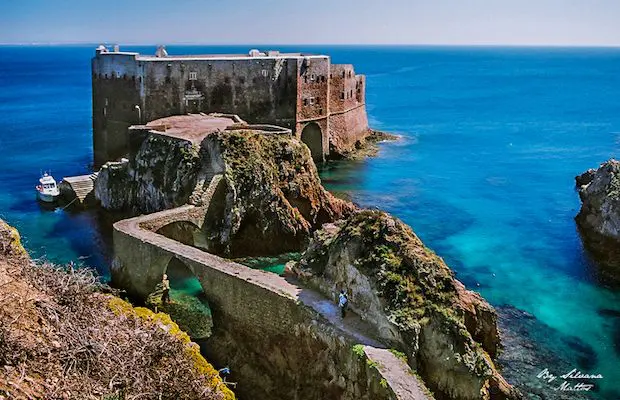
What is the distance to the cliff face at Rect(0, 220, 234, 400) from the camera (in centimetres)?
1089

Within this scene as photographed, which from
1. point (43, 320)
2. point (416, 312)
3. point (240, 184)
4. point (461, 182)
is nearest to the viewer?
point (43, 320)

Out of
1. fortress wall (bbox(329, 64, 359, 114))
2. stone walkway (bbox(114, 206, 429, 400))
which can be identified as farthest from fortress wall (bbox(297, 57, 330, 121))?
stone walkway (bbox(114, 206, 429, 400))

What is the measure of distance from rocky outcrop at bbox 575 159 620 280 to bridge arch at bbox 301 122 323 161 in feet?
69.3

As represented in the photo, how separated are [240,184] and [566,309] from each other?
608 inches

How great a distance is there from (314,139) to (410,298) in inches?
1416

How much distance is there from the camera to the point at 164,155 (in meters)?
34.6

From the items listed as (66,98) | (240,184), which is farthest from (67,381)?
(66,98)

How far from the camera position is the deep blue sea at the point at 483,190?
26094mm

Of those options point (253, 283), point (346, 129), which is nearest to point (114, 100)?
point (346, 129)

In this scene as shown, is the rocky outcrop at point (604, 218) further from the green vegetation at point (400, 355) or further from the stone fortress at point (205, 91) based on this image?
the stone fortress at point (205, 91)

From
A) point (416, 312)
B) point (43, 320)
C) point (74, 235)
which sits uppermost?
point (43, 320)

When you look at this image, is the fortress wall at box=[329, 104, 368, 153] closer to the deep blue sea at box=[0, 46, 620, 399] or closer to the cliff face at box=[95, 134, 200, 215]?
the deep blue sea at box=[0, 46, 620, 399]

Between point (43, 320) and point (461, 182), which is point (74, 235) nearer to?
point (43, 320)

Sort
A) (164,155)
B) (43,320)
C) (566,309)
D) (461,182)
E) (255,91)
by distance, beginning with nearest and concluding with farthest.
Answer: (43,320) → (566,309) → (164,155) → (255,91) → (461,182)
